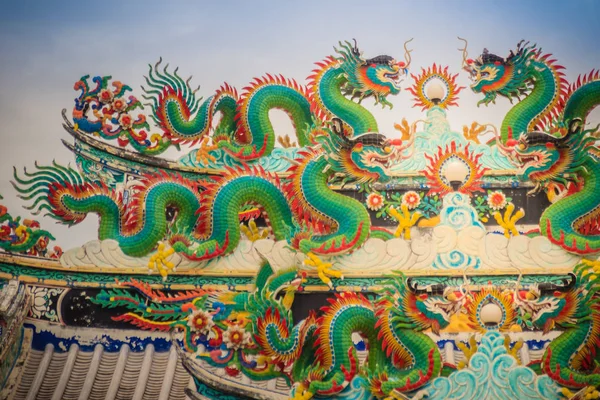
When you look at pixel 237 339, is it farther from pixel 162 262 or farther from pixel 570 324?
pixel 570 324

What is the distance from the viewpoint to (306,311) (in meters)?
7.20

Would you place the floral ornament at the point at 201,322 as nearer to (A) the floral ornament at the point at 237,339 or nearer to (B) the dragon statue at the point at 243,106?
(A) the floral ornament at the point at 237,339

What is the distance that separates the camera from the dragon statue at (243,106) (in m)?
7.97

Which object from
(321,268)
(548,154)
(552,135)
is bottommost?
(321,268)

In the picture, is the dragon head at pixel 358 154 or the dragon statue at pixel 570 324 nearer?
the dragon statue at pixel 570 324

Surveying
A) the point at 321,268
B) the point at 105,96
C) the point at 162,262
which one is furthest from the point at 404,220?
the point at 105,96

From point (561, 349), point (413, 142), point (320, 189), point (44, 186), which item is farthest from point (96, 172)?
point (561, 349)

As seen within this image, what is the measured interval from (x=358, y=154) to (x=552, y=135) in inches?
57.2

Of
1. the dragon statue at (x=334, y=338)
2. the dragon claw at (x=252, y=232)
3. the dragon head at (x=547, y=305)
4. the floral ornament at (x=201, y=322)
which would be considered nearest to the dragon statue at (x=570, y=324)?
the dragon head at (x=547, y=305)

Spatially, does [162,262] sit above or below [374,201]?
below

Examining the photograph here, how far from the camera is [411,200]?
25.1 ft

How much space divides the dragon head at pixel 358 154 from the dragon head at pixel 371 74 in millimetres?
601

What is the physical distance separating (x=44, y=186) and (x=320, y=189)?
2.11 m

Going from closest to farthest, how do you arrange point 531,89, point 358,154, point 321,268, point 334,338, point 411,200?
point 334,338 < point 321,268 < point 358,154 < point 411,200 < point 531,89
